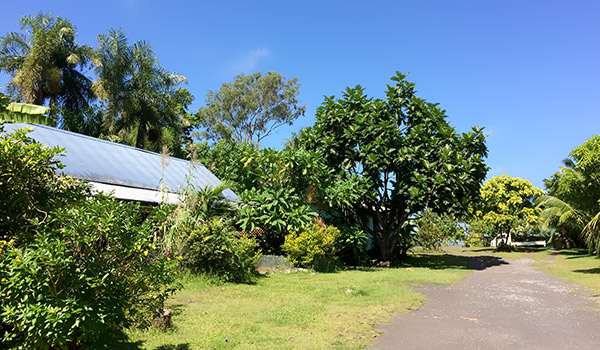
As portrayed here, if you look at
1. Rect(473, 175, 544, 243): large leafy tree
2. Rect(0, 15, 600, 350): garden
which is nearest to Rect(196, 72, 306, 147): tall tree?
Rect(0, 15, 600, 350): garden

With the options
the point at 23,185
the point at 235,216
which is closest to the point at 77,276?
the point at 23,185

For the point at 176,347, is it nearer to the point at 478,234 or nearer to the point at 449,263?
the point at 449,263

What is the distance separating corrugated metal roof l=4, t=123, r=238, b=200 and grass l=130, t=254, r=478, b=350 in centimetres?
445

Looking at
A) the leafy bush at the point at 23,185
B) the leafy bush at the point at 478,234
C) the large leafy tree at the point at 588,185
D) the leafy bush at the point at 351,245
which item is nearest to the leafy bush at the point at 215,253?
A: the leafy bush at the point at 351,245

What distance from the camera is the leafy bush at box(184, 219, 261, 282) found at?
1056 centimetres

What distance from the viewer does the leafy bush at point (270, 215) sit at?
582 inches

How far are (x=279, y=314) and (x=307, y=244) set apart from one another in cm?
709

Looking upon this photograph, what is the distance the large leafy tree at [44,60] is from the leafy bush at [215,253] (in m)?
20.7

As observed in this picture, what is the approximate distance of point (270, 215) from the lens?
14945 millimetres

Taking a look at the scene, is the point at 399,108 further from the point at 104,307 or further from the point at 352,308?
the point at 104,307

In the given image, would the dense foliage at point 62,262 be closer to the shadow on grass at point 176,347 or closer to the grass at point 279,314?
the shadow on grass at point 176,347

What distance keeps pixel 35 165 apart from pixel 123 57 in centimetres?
2573

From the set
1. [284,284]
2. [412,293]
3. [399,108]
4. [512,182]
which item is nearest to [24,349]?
[284,284]

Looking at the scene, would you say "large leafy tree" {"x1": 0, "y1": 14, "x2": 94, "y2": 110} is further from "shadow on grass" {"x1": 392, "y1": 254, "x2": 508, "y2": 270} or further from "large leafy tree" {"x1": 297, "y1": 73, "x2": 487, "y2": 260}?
"shadow on grass" {"x1": 392, "y1": 254, "x2": 508, "y2": 270}
